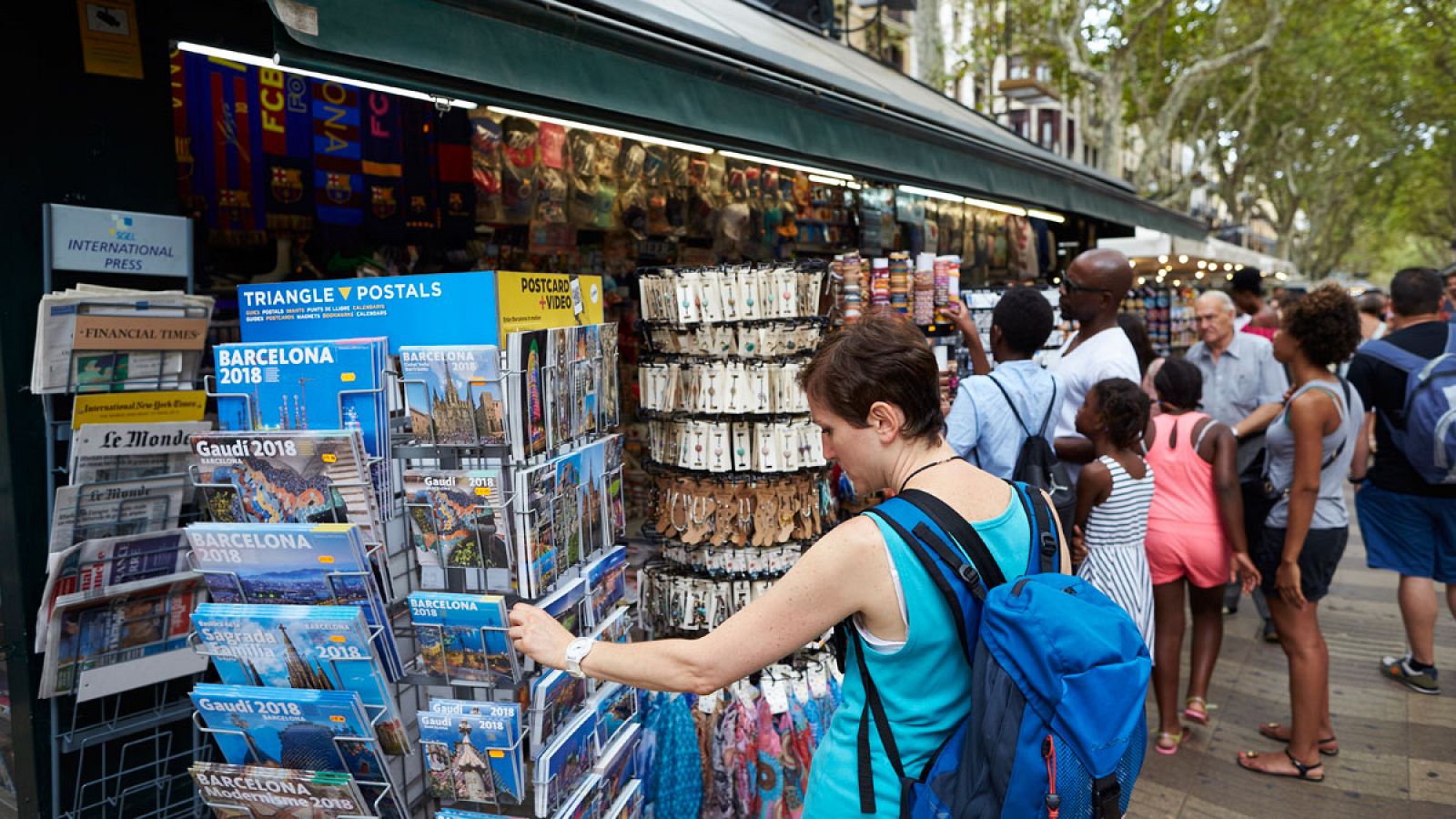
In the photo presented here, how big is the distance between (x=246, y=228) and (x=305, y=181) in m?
0.32

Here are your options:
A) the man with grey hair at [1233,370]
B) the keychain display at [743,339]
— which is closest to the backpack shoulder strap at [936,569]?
the keychain display at [743,339]

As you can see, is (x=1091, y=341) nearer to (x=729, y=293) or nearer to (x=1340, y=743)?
(x=729, y=293)

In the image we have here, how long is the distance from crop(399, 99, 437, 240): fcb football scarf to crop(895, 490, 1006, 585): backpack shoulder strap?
332cm

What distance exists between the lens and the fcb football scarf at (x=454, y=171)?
4223 mm

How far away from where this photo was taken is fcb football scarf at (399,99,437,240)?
4113mm

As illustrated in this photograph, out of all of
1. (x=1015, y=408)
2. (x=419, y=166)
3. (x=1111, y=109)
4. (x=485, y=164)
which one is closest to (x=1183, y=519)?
(x=1015, y=408)

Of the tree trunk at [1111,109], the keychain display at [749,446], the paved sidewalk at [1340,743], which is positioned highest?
the tree trunk at [1111,109]

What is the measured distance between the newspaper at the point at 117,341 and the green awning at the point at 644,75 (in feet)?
3.00

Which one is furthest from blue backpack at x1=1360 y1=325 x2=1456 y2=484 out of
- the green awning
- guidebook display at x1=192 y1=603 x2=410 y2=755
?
guidebook display at x1=192 y1=603 x2=410 y2=755

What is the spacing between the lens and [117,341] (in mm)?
2475

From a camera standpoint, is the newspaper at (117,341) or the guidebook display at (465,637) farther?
the newspaper at (117,341)

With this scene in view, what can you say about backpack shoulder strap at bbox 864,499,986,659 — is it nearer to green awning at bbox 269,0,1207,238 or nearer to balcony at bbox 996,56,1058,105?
green awning at bbox 269,0,1207,238

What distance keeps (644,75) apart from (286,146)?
1.80m

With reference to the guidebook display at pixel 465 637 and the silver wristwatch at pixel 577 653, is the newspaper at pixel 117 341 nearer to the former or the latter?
the guidebook display at pixel 465 637
